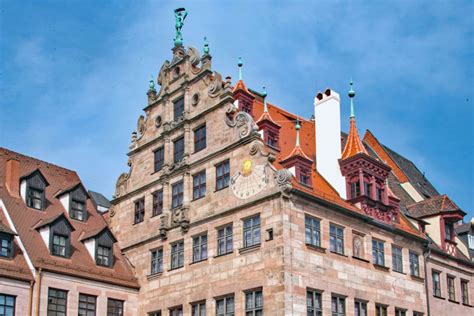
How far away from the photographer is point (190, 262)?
38.3 metres

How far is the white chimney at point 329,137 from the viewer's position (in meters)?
39.6

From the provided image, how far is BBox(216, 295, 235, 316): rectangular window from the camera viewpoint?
3556 centimetres

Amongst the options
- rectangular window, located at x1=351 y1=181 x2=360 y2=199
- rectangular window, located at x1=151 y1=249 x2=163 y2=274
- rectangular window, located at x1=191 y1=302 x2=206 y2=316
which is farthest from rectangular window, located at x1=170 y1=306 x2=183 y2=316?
rectangular window, located at x1=351 y1=181 x2=360 y2=199

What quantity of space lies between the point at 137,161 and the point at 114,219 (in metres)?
3.56

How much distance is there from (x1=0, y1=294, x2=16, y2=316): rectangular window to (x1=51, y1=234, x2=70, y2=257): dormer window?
3.51 m

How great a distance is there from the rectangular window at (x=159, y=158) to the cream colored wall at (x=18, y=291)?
10.0m

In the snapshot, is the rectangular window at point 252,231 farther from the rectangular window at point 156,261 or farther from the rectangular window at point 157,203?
the rectangular window at point 157,203

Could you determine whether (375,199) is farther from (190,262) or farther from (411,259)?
(190,262)

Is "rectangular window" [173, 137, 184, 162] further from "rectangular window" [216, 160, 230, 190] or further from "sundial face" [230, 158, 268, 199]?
"sundial face" [230, 158, 268, 199]

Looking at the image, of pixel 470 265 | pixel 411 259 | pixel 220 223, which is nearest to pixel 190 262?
pixel 220 223

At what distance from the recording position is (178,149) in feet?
136

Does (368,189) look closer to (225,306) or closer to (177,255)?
(225,306)

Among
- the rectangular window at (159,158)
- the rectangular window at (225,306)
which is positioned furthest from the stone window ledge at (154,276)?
the rectangular window at (159,158)

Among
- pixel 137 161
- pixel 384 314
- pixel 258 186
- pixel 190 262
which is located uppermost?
pixel 137 161
